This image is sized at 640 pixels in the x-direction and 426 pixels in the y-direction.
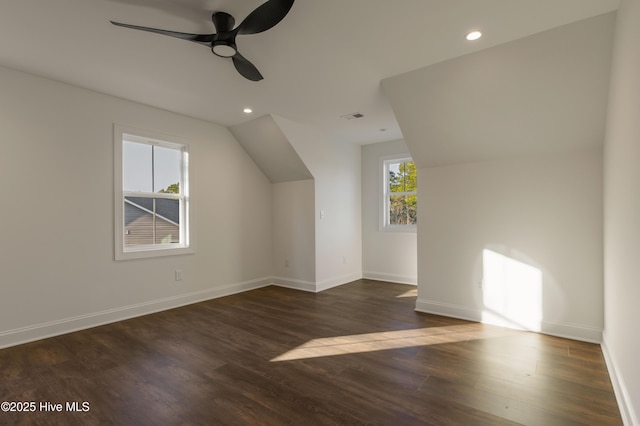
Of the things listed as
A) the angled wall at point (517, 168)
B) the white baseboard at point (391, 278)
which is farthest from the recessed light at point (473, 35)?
the white baseboard at point (391, 278)

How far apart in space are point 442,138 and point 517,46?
44.2 inches

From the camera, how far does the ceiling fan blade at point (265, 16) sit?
1.79 m

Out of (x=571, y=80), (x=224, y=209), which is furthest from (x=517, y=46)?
(x=224, y=209)

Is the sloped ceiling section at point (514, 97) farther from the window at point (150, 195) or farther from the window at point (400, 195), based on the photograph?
the window at point (150, 195)

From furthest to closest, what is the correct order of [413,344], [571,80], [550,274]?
1. [550,274]
2. [413,344]
3. [571,80]

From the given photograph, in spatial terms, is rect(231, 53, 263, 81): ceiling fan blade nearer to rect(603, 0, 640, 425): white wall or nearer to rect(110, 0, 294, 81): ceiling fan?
rect(110, 0, 294, 81): ceiling fan

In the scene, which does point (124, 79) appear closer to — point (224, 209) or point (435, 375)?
point (224, 209)

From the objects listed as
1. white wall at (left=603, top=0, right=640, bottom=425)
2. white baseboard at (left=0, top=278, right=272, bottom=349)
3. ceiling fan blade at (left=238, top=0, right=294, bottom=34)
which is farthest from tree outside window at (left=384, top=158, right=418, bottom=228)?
ceiling fan blade at (left=238, top=0, right=294, bottom=34)

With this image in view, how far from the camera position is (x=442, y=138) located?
3461 mm

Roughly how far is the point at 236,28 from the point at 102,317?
3.36 metres

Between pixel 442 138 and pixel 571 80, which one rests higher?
pixel 571 80

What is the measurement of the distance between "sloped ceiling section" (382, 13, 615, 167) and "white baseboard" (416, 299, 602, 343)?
173cm

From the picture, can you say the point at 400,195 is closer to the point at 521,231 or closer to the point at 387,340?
the point at 521,231

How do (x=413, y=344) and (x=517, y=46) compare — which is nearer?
(x=517, y=46)
